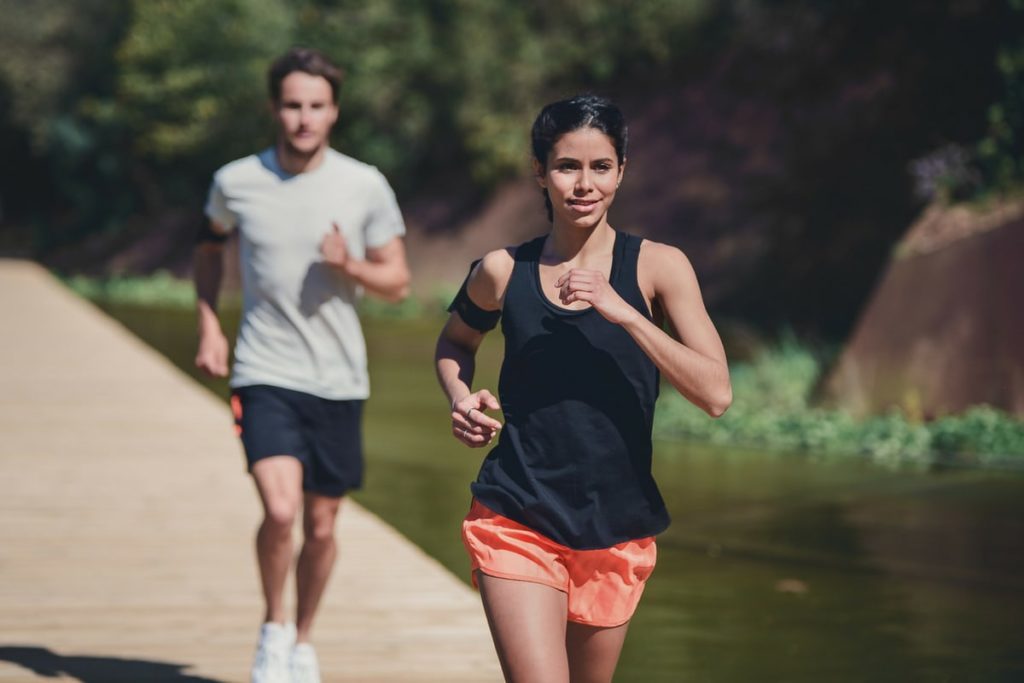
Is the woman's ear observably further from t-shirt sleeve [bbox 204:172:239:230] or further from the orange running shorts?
t-shirt sleeve [bbox 204:172:239:230]

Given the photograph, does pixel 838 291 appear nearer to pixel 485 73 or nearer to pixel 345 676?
pixel 485 73

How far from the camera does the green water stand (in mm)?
6449

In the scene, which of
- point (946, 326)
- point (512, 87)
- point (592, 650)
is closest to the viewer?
point (592, 650)

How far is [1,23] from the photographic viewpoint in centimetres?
5044

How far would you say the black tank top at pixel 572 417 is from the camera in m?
3.84

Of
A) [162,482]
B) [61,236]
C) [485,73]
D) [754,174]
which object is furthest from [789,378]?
[61,236]

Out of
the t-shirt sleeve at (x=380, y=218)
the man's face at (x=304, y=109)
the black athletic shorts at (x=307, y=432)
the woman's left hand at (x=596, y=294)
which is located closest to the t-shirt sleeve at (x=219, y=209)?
the man's face at (x=304, y=109)

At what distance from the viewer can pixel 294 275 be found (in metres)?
5.71

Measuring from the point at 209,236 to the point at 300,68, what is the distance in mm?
762

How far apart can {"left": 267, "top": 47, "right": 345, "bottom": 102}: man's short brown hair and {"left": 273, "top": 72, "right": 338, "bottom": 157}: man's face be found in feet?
0.06

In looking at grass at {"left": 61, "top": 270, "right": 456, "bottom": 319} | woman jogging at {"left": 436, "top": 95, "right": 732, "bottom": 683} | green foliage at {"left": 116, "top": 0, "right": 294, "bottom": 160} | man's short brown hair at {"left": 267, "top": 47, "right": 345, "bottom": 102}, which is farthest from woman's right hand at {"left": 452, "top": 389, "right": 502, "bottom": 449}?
green foliage at {"left": 116, "top": 0, "right": 294, "bottom": 160}

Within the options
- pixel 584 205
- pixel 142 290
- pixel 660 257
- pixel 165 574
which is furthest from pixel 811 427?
pixel 142 290

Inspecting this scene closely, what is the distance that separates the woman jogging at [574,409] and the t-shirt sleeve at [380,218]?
1991mm

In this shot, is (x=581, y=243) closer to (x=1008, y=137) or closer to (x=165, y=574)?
(x=165, y=574)
